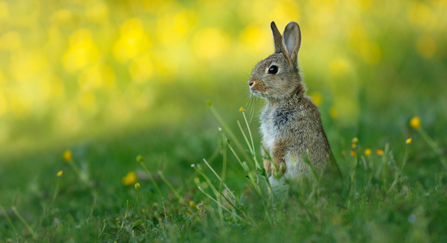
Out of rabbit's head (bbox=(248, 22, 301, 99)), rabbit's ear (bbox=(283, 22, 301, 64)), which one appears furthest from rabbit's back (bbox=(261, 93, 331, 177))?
rabbit's ear (bbox=(283, 22, 301, 64))

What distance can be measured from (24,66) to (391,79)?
7.79 metres

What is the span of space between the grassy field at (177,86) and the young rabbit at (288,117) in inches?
41.7

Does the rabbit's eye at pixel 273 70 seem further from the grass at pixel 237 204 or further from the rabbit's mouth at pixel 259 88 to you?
the grass at pixel 237 204

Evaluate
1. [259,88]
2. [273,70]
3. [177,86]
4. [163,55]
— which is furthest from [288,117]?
[163,55]

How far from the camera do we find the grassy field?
16.8 feet

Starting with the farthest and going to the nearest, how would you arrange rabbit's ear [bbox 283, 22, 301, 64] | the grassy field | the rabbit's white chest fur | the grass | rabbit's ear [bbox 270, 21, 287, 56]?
the grassy field
rabbit's ear [bbox 270, 21, 287, 56]
rabbit's ear [bbox 283, 22, 301, 64]
the rabbit's white chest fur
the grass

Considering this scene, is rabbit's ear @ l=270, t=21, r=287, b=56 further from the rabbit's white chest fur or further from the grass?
the grass

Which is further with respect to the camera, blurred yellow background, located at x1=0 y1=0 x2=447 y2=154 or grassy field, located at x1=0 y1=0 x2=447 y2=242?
blurred yellow background, located at x1=0 y1=0 x2=447 y2=154

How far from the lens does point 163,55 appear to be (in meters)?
8.90

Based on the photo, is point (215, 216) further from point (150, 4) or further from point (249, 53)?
point (150, 4)

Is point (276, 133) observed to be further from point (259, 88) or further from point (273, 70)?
point (273, 70)

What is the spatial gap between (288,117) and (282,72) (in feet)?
1.40

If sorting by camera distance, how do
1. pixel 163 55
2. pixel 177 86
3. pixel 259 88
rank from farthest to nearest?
1. pixel 163 55
2. pixel 177 86
3. pixel 259 88

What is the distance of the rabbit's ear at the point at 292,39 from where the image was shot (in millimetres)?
3514
